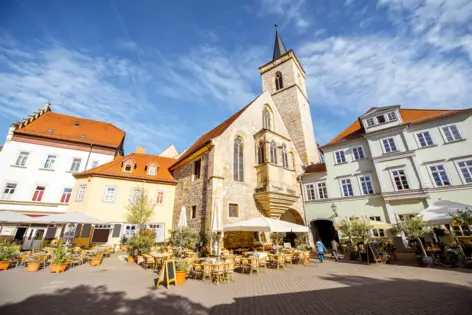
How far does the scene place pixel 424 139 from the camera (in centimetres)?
1597

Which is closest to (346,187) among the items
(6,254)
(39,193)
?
→ (6,254)

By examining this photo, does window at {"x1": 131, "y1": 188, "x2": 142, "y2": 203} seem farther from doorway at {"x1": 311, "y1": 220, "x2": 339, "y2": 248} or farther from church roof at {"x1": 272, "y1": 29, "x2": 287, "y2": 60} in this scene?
church roof at {"x1": 272, "y1": 29, "x2": 287, "y2": 60}

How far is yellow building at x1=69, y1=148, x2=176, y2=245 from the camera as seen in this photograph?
1737 centimetres

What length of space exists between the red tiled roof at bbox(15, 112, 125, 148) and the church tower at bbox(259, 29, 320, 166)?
71.8 ft

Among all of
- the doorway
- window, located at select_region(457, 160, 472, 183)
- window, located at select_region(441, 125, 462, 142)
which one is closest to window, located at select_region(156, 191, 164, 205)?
the doorway

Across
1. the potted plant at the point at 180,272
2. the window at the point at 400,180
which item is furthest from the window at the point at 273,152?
the potted plant at the point at 180,272

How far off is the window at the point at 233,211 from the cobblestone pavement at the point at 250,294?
589cm

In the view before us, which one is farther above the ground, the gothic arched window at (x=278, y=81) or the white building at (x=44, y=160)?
the gothic arched window at (x=278, y=81)

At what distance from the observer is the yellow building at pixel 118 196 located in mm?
17367

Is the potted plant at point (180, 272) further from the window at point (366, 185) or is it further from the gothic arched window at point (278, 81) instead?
the gothic arched window at point (278, 81)

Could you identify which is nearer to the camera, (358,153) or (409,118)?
(409,118)

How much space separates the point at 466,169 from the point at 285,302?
56.5ft

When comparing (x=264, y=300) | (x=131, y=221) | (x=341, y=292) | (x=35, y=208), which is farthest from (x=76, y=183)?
(x=341, y=292)

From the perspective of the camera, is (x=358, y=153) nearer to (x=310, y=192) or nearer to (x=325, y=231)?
(x=310, y=192)
